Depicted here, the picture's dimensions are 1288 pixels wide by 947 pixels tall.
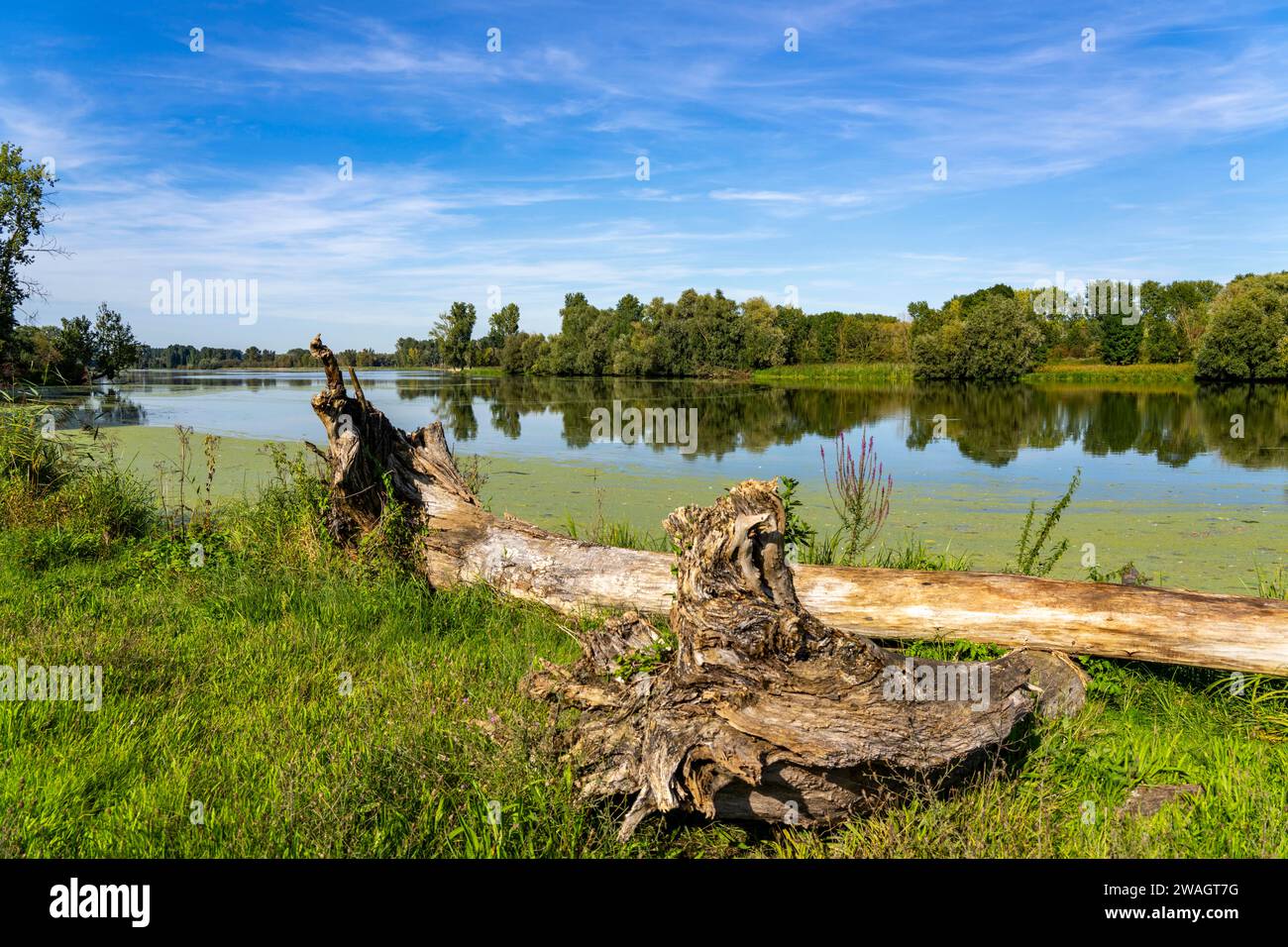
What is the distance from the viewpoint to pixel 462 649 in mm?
4730

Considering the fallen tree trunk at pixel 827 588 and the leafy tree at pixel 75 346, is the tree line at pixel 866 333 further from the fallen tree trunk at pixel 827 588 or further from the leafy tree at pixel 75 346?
the fallen tree trunk at pixel 827 588

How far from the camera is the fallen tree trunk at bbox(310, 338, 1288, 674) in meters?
4.05

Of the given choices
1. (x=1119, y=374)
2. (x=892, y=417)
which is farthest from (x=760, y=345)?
(x=892, y=417)

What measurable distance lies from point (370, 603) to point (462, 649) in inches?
40.2

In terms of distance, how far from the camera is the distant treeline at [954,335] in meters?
48.4

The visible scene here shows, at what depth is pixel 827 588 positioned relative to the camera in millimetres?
4668

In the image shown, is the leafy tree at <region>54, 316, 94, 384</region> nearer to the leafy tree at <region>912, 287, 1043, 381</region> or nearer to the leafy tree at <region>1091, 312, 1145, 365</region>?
the leafy tree at <region>912, 287, 1043, 381</region>

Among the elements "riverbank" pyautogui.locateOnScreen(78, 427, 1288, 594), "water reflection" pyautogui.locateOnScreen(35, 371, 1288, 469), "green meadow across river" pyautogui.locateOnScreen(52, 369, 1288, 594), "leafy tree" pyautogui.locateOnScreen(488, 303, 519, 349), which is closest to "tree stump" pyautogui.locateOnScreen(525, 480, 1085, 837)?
"green meadow across river" pyautogui.locateOnScreen(52, 369, 1288, 594)

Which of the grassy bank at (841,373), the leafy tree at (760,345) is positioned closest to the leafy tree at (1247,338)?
the grassy bank at (841,373)
